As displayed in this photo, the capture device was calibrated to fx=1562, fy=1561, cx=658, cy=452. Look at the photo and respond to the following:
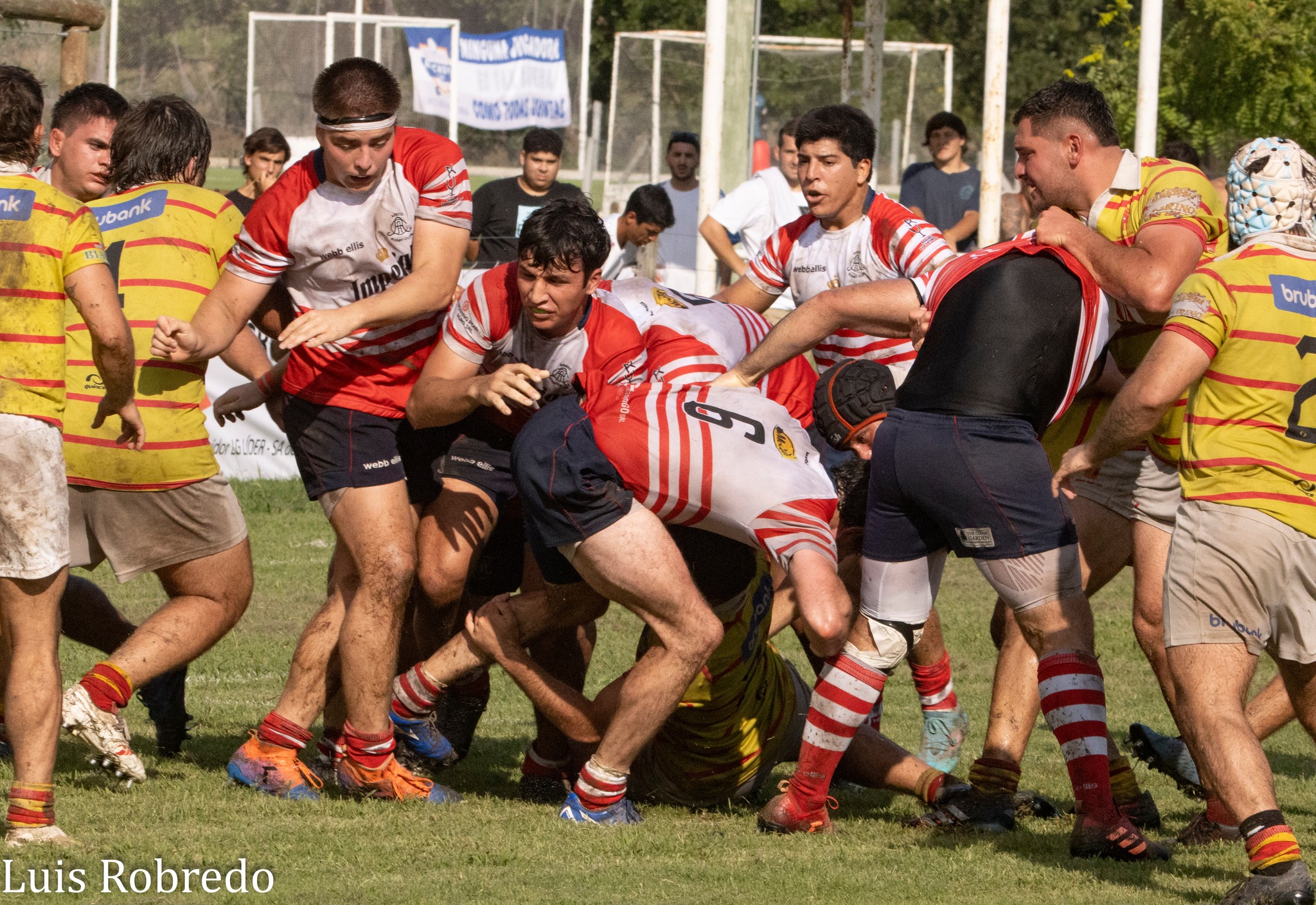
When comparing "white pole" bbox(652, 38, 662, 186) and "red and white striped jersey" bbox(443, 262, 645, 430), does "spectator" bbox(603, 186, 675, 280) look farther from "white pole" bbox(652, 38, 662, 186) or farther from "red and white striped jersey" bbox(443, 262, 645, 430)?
"white pole" bbox(652, 38, 662, 186)

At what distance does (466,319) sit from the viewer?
518 cm

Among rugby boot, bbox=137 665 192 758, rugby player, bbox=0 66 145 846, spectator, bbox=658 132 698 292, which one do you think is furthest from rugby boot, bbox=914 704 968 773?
spectator, bbox=658 132 698 292

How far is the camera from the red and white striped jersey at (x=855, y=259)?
6.11m

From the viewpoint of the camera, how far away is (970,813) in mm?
4895

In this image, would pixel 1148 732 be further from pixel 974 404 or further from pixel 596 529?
pixel 596 529

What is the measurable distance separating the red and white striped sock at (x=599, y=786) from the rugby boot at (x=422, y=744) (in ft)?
2.94

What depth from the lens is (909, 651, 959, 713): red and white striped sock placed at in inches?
223

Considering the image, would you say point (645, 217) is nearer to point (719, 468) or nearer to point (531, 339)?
point (531, 339)

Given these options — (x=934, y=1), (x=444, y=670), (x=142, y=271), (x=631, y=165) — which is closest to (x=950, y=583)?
(x=444, y=670)

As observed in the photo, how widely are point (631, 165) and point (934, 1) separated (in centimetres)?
2684

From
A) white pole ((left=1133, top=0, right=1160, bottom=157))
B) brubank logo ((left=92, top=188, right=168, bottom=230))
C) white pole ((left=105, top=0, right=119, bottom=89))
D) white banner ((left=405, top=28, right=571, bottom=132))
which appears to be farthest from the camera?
white banner ((left=405, top=28, right=571, bottom=132))

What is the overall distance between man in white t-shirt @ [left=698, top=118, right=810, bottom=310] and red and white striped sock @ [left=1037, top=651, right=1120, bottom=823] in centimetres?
734

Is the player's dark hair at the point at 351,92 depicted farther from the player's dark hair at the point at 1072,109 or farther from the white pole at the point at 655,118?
the white pole at the point at 655,118
